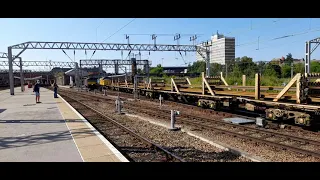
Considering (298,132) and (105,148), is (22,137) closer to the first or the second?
(105,148)

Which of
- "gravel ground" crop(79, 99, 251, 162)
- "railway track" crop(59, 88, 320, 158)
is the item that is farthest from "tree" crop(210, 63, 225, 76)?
"gravel ground" crop(79, 99, 251, 162)

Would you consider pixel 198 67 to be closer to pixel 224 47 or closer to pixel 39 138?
pixel 224 47

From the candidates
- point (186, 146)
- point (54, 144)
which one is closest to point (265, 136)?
point (186, 146)

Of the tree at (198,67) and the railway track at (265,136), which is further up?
the tree at (198,67)

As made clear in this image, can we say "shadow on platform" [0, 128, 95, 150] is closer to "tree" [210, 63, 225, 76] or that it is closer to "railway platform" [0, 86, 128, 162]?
"railway platform" [0, 86, 128, 162]

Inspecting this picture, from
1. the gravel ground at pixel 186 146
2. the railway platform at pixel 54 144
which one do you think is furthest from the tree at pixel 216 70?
the railway platform at pixel 54 144

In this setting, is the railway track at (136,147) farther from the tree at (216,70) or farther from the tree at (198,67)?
the tree at (198,67)

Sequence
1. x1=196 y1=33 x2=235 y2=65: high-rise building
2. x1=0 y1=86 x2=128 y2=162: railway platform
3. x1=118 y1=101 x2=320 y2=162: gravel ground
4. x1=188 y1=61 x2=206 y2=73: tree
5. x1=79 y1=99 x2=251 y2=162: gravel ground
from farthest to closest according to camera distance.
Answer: x1=188 y1=61 x2=206 y2=73: tree < x1=196 y1=33 x2=235 y2=65: high-rise building < x1=79 y1=99 x2=251 y2=162: gravel ground < x1=118 y1=101 x2=320 y2=162: gravel ground < x1=0 y1=86 x2=128 y2=162: railway platform

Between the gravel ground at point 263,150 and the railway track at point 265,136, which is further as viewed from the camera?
the railway track at point 265,136
